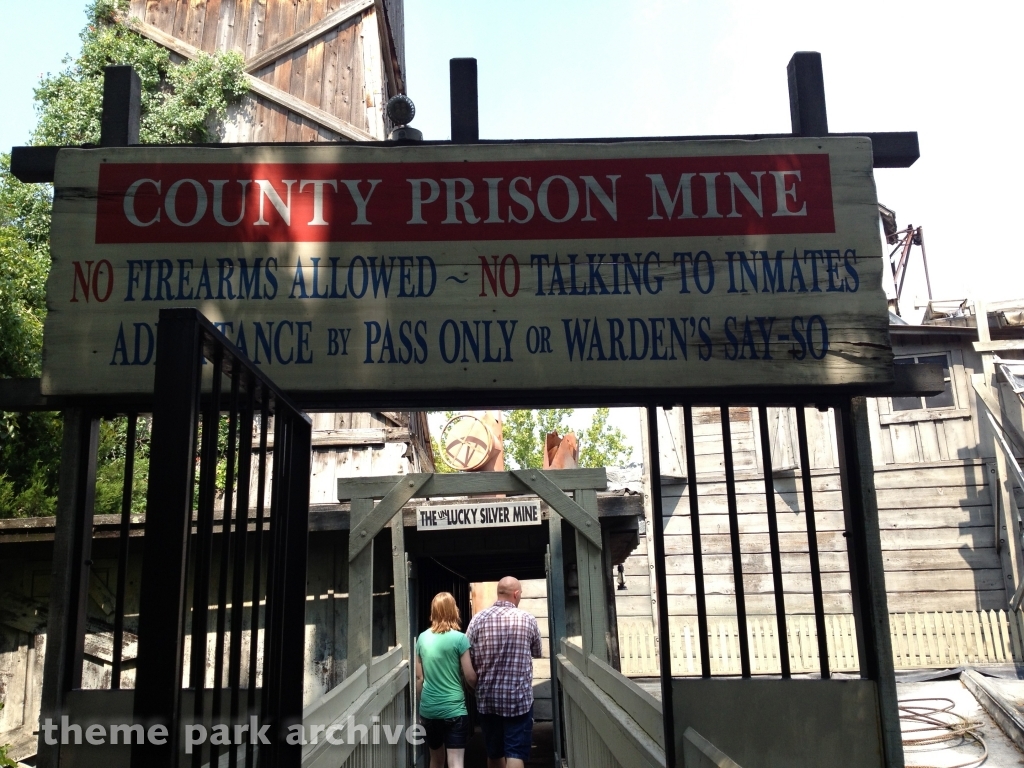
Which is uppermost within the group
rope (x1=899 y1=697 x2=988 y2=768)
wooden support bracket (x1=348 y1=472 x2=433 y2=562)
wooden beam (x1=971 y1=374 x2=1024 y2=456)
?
wooden beam (x1=971 y1=374 x2=1024 y2=456)

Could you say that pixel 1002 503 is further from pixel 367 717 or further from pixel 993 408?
pixel 367 717

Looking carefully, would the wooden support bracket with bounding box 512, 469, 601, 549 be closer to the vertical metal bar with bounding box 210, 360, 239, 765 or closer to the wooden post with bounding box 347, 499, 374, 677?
the wooden post with bounding box 347, 499, 374, 677

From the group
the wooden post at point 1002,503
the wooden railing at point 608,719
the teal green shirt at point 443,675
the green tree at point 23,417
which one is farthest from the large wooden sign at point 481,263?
the wooden post at point 1002,503

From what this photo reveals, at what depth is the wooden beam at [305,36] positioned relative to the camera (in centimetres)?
1449

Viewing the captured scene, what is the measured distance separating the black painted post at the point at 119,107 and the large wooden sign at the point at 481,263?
0.40 ft

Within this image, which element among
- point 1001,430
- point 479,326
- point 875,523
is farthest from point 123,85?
point 1001,430

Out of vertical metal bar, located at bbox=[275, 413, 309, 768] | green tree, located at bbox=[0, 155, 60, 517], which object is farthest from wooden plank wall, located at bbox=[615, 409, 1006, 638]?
vertical metal bar, located at bbox=[275, 413, 309, 768]

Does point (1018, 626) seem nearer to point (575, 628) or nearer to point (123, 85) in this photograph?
point (575, 628)

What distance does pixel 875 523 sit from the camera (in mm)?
2879

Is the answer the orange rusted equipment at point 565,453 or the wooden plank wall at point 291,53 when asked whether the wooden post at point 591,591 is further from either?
the wooden plank wall at point 291,53

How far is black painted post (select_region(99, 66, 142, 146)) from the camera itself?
3080 millimetres

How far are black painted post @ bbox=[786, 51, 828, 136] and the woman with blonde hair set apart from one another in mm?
4888

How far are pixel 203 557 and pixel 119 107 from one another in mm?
1956

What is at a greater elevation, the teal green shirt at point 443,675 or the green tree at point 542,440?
the green tree at point 542,440
